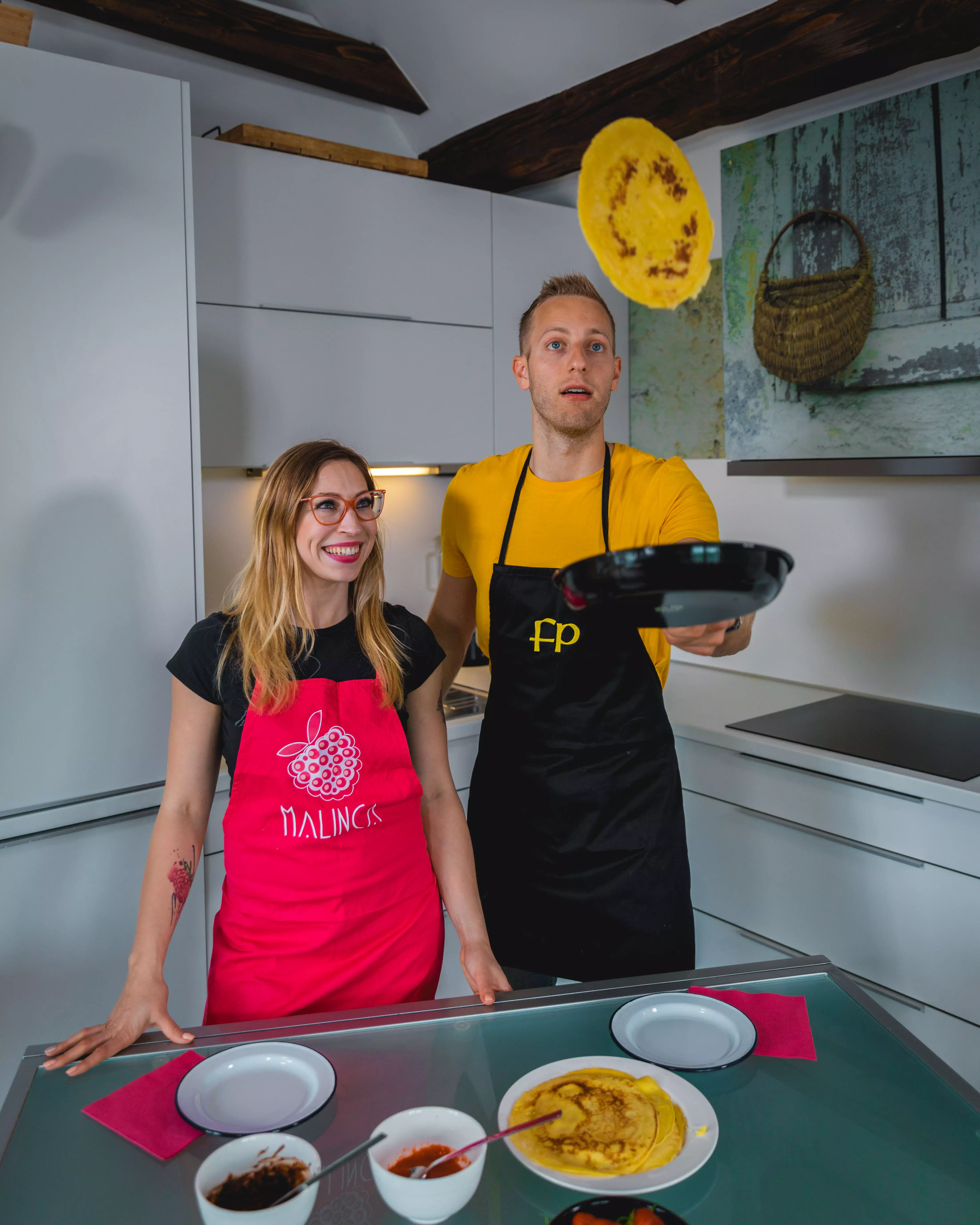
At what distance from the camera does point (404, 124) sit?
2.61 metres

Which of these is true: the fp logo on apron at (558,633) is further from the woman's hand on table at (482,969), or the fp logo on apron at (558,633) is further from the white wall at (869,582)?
the white wall at (869,582)

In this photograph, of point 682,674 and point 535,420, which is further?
point 682,674

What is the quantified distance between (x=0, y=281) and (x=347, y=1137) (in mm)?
1393

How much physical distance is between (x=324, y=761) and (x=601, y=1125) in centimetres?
60

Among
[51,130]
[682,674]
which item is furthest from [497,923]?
[51,130]

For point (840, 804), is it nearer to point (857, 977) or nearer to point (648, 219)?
point (857, 977)

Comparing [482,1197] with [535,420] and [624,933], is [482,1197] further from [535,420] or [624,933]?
[535,420]

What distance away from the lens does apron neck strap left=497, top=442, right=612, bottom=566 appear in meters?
1.51

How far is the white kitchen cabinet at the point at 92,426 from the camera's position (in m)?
1.55

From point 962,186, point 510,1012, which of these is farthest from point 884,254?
point 510,1012

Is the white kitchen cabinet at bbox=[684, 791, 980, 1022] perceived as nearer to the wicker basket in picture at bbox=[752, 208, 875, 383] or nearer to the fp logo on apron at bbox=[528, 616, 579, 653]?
the fp logo on apron at bbox=[528, 616, 579, 653]

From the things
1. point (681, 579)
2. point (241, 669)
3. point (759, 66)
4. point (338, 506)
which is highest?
point (759, 66)

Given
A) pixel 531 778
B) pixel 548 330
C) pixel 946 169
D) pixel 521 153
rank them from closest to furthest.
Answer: pixel 548 330 → pixel 531 778 → pixel 946 169 → pixel 521 153

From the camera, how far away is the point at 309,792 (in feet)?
4.01
